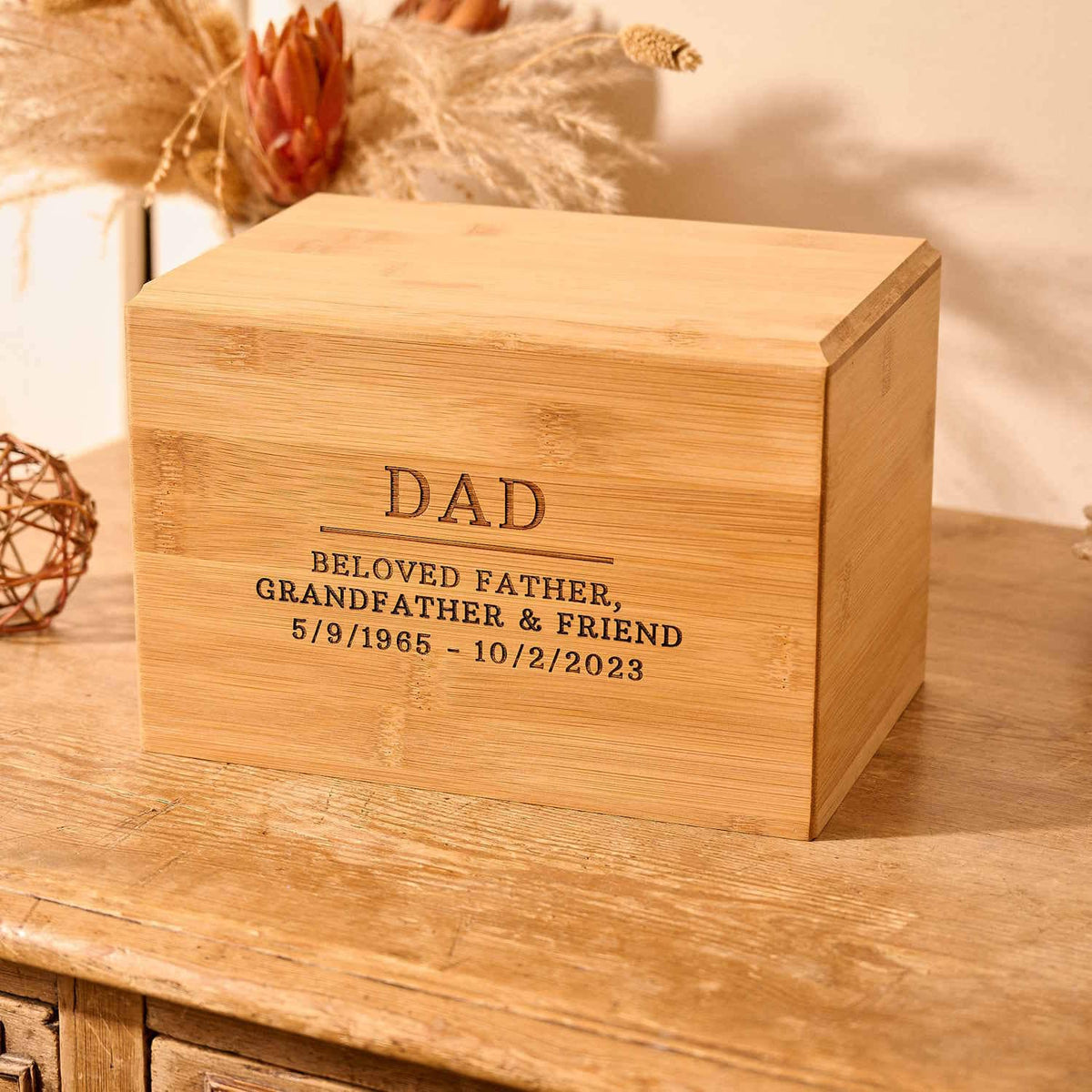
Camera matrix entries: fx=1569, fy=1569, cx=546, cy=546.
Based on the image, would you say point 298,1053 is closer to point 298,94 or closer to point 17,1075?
point 17,1075

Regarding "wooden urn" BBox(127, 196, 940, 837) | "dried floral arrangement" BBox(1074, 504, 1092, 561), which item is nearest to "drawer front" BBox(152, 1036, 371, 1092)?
"wooden urn" BBox(127, 196, 940, 837)

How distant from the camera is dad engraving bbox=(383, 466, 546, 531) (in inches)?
26.9

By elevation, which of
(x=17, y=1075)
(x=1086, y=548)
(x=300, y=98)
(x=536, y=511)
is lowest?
(x=17, y=1075)

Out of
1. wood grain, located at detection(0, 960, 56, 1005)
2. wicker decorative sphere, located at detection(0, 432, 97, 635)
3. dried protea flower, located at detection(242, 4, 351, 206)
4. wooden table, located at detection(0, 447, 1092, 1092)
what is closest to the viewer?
wooden table, located at detection(0, 447, 1092, 1092)

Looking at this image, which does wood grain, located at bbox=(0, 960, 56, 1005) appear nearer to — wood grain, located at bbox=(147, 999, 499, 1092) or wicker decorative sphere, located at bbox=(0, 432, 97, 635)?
wood grain, located at bbox=(147, 999, 499, 1092)

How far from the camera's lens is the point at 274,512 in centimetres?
72

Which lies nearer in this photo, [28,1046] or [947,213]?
[28,1046]

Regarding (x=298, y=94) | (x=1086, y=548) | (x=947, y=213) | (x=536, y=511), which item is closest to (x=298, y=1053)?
(x=536, y=511)

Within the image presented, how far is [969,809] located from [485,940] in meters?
0.25

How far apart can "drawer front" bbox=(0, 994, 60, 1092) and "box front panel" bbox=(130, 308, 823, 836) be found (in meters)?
0.15

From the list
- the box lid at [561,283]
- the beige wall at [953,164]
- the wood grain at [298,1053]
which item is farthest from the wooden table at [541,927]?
the beige wall at [953,164]

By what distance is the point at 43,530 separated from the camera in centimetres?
91

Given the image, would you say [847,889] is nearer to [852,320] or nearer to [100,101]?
[852,320]

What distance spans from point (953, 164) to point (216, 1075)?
0.76 metres
